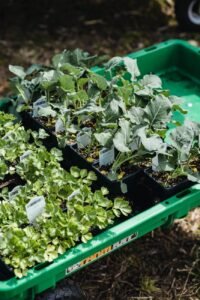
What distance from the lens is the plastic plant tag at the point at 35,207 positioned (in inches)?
79.8

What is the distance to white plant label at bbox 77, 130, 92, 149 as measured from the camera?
7.66 ft

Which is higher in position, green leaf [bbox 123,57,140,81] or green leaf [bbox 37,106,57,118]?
green leaf [bbox 123,57,140,81]

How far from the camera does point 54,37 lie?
3936 millimetres

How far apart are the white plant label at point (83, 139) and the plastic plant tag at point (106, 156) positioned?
11 centimetres

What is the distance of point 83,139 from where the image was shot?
7.70 feet

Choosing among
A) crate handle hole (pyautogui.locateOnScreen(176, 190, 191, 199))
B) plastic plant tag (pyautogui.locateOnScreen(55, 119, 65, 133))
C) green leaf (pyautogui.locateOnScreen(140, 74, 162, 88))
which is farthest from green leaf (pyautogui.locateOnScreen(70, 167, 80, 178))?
green leaf (pyautogui.locateOnScreen(140, 74, 162, 88))

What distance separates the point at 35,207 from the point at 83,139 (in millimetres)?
397

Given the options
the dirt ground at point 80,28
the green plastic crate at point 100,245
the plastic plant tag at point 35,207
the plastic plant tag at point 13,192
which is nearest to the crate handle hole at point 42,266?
the green plastic crate at point 100,245

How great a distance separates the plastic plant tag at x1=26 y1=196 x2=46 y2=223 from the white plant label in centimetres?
36

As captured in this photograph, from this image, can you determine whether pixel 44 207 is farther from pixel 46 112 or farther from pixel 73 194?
pixel 46 112

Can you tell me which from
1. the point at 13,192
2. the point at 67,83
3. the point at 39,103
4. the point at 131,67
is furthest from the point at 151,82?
the point at 13,192

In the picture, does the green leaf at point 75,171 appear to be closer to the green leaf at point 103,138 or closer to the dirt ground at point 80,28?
the green leaf at point 103,138

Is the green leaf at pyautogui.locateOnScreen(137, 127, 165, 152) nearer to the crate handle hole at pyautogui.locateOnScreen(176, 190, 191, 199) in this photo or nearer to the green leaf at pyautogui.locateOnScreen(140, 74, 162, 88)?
the crate handle hole at pyautogui.locateOnScreen(176, 190, 191, 199)

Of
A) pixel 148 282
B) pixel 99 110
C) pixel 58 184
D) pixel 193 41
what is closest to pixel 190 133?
pixel 99 110
